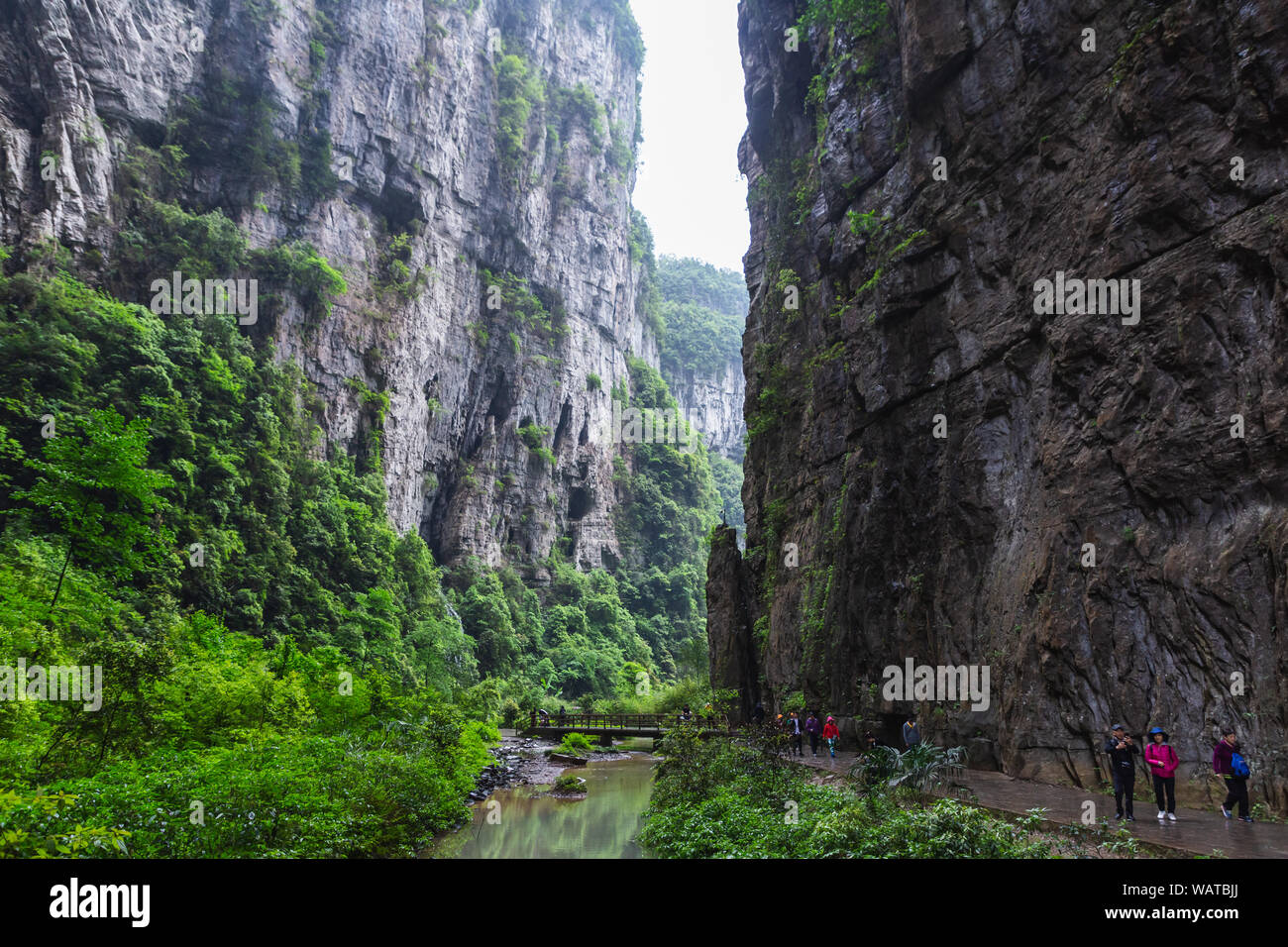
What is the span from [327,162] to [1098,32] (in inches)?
2065

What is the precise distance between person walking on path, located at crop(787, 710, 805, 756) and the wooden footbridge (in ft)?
50.2

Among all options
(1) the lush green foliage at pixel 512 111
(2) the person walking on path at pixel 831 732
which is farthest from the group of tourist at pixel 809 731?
(1) the lush green foliage at pixel 512 111

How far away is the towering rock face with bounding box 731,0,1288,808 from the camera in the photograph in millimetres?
11086

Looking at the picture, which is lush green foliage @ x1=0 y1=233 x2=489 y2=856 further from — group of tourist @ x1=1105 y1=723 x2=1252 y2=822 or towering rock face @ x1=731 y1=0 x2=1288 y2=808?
towering rock face @ x1=731 y1=0 x2=1288 y2=808

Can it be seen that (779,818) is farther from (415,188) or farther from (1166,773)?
(415,188)

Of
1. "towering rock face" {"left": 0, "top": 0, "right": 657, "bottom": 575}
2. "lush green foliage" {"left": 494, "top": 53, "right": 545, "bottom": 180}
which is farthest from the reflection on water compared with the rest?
"lush green foliage" {"left": 494, "top": 53, "right": 545, "bottom": 180}

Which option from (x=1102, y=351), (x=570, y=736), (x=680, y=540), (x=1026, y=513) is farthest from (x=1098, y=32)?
(x=680, y=540)

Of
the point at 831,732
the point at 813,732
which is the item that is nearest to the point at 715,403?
the point at 813,732

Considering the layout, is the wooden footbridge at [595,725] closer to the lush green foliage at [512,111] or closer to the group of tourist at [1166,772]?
the group of tourist at [1166,772]

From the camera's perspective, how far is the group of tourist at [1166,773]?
372 inches

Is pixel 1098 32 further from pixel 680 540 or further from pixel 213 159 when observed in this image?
pixel 680 540

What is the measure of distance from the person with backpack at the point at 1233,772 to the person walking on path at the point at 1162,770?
522mm

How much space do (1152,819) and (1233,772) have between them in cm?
119

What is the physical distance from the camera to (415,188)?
59312 millimetres
